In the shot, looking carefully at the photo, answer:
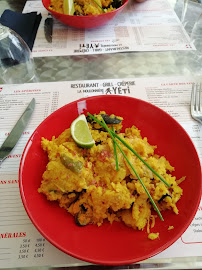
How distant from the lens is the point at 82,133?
3.83ft

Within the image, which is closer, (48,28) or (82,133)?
(82,133)

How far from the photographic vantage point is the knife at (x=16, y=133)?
1354mm

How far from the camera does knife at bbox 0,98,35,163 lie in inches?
53.3

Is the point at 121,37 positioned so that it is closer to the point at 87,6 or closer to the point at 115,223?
the point at 87,6

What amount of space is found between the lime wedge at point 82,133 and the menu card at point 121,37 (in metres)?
1.12

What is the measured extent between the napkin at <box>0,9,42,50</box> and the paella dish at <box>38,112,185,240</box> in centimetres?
146

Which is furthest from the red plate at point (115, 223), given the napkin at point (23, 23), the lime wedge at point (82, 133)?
the napkin at point (23, 23)

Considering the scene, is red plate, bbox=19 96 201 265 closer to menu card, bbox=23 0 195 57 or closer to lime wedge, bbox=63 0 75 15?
menu card, bbox=23 0 195 57

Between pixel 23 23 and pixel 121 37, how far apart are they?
3.34ft

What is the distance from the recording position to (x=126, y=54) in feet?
6.73

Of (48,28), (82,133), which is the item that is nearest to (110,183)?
(82,133)

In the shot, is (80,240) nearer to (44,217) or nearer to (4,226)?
(44,217)

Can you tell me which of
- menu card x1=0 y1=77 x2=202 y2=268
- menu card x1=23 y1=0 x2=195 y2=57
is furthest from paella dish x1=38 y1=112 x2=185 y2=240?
menu card x1=23 y1=0 x2=195 y2=57

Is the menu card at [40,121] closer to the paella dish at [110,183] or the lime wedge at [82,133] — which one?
the paella dish at [110,183]
